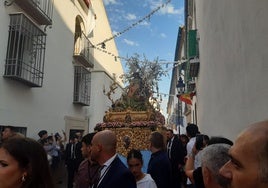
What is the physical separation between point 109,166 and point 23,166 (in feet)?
4.62

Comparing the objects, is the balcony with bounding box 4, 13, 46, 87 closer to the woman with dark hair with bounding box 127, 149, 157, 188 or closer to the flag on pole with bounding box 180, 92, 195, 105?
the woman with dark hair with bounding box 127, 149, 157, 188

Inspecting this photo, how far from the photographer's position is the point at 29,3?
9.55 meters

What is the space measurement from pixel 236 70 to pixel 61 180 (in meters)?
8.95

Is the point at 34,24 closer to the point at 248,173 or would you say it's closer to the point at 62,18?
the point at 62,18

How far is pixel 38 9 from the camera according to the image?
10.3 m

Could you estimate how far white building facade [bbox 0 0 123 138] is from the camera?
9.24 metres

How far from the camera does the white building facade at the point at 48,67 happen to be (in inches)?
364

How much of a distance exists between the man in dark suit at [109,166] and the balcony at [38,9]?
743 centimetres

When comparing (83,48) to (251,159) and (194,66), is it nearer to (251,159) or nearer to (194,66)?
(194,66)

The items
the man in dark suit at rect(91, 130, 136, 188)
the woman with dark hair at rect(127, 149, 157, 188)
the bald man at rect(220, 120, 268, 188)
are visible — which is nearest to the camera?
the bald man at rect(220, 120, 268, 188)

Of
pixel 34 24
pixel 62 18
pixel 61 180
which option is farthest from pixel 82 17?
pixel 61 180

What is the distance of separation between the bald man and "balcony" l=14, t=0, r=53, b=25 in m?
9.40

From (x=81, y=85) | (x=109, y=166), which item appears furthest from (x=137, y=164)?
(x=81, y=85)

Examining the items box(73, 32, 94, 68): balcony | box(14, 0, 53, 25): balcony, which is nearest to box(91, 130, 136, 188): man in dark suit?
box(14, 0, 53, 25): balcony
